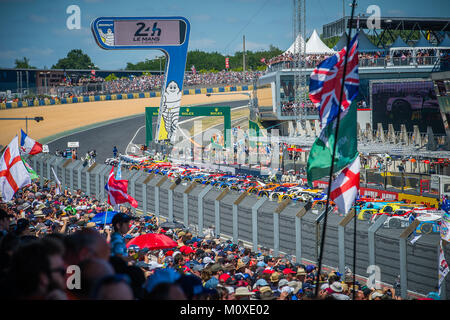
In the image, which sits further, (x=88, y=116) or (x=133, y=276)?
(x=88, y=116)

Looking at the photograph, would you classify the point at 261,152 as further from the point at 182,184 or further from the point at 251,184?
the point at 182,184

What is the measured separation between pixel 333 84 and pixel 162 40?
26526 mm

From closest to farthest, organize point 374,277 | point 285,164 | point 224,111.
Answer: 1. point 374,277
2. point 285,164
3. point 224,111

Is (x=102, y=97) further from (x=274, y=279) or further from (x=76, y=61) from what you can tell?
(x=274, y=279)

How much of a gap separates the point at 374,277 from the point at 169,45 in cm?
2481

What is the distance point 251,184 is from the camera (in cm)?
2366

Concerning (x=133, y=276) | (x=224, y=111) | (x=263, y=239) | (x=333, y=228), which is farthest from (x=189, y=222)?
(x=224, y=111)

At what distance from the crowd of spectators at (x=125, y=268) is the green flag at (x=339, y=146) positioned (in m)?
1.81

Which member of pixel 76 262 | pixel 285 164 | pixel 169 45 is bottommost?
pixel 285 164

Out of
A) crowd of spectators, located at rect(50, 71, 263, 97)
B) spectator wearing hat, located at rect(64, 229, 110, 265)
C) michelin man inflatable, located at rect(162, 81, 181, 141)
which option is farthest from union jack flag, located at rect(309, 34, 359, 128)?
crowd of spectators, located at rect(50, 71, 263, 97)

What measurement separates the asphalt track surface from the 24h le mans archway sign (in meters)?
15.6

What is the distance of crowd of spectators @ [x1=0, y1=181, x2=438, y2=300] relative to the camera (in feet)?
11.1

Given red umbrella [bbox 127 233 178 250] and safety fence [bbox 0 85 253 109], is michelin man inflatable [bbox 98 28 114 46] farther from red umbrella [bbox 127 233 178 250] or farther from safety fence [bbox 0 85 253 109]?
safety fence [bbox 0 85 253 109]

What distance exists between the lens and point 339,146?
8.12m
